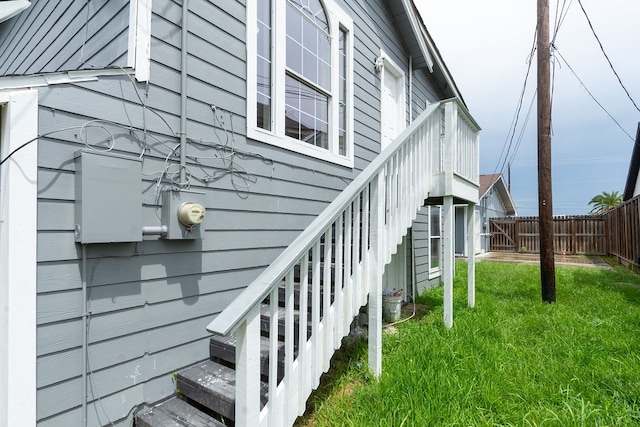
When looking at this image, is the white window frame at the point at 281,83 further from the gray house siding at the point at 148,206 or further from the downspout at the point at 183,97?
the downspout at the point at 183,97

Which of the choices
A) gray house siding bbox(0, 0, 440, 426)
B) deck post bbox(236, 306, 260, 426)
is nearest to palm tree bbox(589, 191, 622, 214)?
gray house siding bbox(0, 0, 440, 426)

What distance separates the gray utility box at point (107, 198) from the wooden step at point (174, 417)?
1.09 metres

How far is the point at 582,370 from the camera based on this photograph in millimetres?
2580

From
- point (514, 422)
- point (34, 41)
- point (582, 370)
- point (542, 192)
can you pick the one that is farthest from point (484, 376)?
point (34, 41)

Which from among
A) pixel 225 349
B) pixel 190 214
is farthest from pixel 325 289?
pixel 190 214

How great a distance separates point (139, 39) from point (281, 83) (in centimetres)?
133

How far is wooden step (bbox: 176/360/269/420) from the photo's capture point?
1.91 meters

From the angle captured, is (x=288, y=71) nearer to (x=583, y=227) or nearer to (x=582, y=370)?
(x=582, y=370)

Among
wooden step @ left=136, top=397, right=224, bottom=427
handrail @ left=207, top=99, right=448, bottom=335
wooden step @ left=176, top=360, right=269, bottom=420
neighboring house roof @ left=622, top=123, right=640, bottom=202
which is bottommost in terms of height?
wooden step @ left=136, top=397, right=224, bottom=427

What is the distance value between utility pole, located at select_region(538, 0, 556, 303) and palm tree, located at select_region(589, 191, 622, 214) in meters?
27.8

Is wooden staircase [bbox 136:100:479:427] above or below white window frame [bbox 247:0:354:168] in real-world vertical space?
below

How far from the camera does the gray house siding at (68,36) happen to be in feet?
7.29

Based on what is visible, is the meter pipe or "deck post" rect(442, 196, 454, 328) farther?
"deck post" rect(442, 196, 454, 328)

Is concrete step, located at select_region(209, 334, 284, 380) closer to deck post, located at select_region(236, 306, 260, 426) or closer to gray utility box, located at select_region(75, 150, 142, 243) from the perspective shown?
deck post, located at select_region(236, 306, 260, 426)
